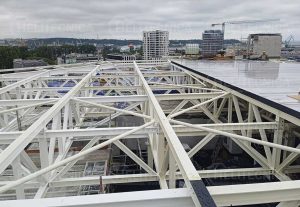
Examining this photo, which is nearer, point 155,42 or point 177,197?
point 177,197

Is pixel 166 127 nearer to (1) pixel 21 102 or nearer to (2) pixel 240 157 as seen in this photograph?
(1) pixel 21 102

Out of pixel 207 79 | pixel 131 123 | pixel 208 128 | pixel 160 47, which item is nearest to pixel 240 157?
pixel 207 79

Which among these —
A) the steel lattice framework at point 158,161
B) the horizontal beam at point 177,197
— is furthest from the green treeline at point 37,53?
the horizontal beam at point 177,197

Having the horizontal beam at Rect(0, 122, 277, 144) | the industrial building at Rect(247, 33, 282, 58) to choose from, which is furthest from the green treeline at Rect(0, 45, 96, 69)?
the horizontal beam at Rect(0, 122, 277, 144)

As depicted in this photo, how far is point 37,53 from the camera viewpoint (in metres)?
88.9

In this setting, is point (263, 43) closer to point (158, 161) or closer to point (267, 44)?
point (267, 44)

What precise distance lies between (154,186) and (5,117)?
27.7 ft

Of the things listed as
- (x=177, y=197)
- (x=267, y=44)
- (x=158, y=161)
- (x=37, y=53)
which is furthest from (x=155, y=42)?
(x=177, y=197)

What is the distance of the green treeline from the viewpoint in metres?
68.2

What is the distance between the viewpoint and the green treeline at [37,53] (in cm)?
6819

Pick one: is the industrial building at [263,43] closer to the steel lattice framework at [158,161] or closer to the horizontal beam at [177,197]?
the steel lattice framework at [158,161]

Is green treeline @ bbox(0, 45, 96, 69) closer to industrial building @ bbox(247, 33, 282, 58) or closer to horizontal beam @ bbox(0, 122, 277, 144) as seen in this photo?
industrial building @ bbox(247, 33, 282, 58)

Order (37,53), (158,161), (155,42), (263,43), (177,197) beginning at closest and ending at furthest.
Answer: (177,197) < (158,161) < (263,43) < (37,53) < (155,42)

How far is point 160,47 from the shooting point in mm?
108000
